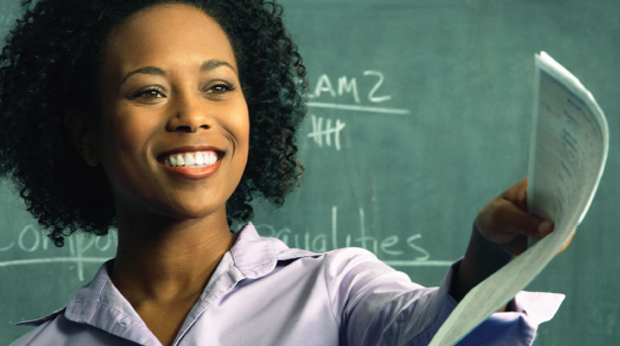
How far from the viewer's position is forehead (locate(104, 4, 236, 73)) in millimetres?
963

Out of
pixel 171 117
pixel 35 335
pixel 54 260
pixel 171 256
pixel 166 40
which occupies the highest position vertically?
pixel 166 40

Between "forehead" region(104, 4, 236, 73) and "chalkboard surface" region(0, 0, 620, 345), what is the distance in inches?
44.7

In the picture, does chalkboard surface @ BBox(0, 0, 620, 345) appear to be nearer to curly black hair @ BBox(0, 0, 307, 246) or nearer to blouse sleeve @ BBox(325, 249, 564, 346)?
curly black hair @ BBox(0, 0, 307, 246)

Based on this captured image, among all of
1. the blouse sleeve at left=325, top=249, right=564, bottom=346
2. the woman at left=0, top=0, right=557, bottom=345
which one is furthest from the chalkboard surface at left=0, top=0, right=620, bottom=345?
the blouse sleeve at left=325, top=249, right=564, bottom=346

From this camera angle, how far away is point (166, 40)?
0.97m

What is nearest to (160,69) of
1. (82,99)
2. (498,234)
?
(82,99)

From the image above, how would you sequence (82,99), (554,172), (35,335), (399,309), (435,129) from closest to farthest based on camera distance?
(554,172) → (399,309) → (35,335) → (82,99) → (435,129)

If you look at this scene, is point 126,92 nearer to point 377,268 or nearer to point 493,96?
point 377,268

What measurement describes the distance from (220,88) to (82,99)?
283mm

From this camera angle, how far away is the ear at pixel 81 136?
1109 mm

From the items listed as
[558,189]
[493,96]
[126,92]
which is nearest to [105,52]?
[126,92]

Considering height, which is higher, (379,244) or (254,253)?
(254,253)

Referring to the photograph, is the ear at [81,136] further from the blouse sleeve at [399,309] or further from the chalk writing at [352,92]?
the chalk writing at [352,92]

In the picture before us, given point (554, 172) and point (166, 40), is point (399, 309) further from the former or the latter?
point (166, 40)
